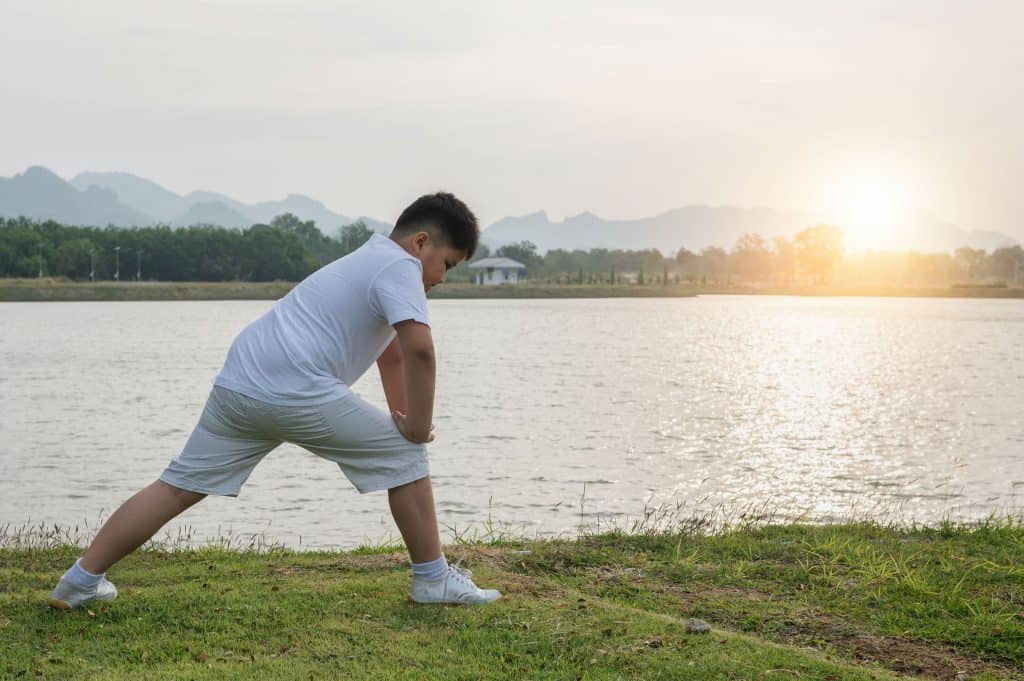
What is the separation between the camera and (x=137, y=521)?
4.87m

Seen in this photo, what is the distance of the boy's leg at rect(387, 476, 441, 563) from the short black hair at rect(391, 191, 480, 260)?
3.84 ft

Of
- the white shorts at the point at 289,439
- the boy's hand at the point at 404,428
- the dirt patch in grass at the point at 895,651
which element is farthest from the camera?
the boy's hand at the point at 404,428

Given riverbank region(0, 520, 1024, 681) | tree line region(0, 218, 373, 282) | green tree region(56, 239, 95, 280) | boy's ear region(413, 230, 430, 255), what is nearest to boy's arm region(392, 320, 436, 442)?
boy's ear region(413, 230, 430, 255)

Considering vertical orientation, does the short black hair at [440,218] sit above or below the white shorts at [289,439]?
above

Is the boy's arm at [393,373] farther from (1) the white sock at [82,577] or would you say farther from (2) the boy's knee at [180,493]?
(1) the white sock at [82,577]

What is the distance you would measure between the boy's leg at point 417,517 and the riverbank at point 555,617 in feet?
0.93

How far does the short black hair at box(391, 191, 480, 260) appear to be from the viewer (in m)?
4.92

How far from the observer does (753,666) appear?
171 inches

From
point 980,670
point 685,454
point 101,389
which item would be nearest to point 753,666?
point 980,670

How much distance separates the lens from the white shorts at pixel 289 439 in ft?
15.6

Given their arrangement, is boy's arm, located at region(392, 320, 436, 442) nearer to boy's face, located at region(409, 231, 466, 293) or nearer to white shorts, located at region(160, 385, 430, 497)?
white shorts, located at region(160, 385, 430, 497)

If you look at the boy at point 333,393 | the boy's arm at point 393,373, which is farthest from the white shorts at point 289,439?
the boy's arm at point 393,373

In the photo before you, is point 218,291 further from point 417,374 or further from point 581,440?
point 417,374

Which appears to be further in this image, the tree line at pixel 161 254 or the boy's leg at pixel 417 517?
the tree line at pixel 161 254
